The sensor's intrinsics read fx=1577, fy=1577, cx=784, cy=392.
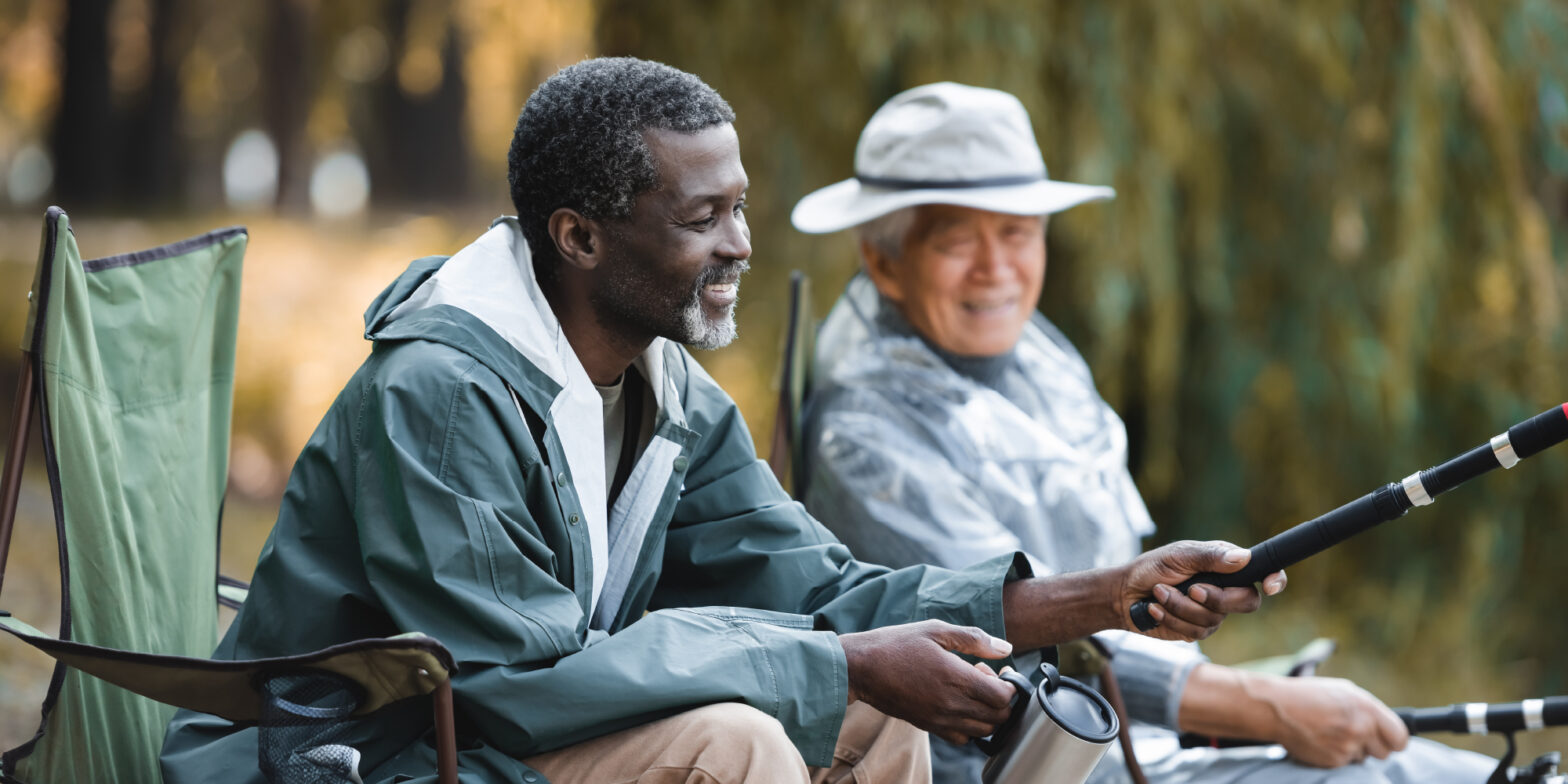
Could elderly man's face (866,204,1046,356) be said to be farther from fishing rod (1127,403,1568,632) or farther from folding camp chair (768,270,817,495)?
fishing rod (1127,403,1568,632)

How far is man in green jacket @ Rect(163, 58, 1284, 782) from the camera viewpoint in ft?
5.74

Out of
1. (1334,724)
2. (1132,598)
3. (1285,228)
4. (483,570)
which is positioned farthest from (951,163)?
(1285,228)

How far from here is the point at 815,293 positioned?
15.6 feet

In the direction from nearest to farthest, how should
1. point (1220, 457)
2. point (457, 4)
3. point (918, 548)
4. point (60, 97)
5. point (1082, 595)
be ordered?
point (1082, 595) → point (918, 548) → point (1220, 457) → point (457, 4) → point (60, 97)

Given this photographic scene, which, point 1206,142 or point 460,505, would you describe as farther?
point 1206,142

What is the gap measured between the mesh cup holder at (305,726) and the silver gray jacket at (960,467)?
43.5 inches

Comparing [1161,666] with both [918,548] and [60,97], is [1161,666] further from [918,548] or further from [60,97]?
[60,97]

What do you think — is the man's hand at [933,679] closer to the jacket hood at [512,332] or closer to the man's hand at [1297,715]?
the jacket hood at [512,332]

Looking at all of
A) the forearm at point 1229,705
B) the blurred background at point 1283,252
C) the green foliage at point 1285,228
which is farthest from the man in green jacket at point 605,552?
the green foliage at point 1285,228

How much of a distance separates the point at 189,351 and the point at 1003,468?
1.34 m

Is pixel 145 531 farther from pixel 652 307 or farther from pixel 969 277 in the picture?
pixel 969 277

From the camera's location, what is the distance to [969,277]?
288 centimetres

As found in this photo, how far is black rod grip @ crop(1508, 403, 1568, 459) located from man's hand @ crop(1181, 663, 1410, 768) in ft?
2.24

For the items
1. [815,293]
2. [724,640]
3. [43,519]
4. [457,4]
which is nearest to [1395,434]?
[815,293]
